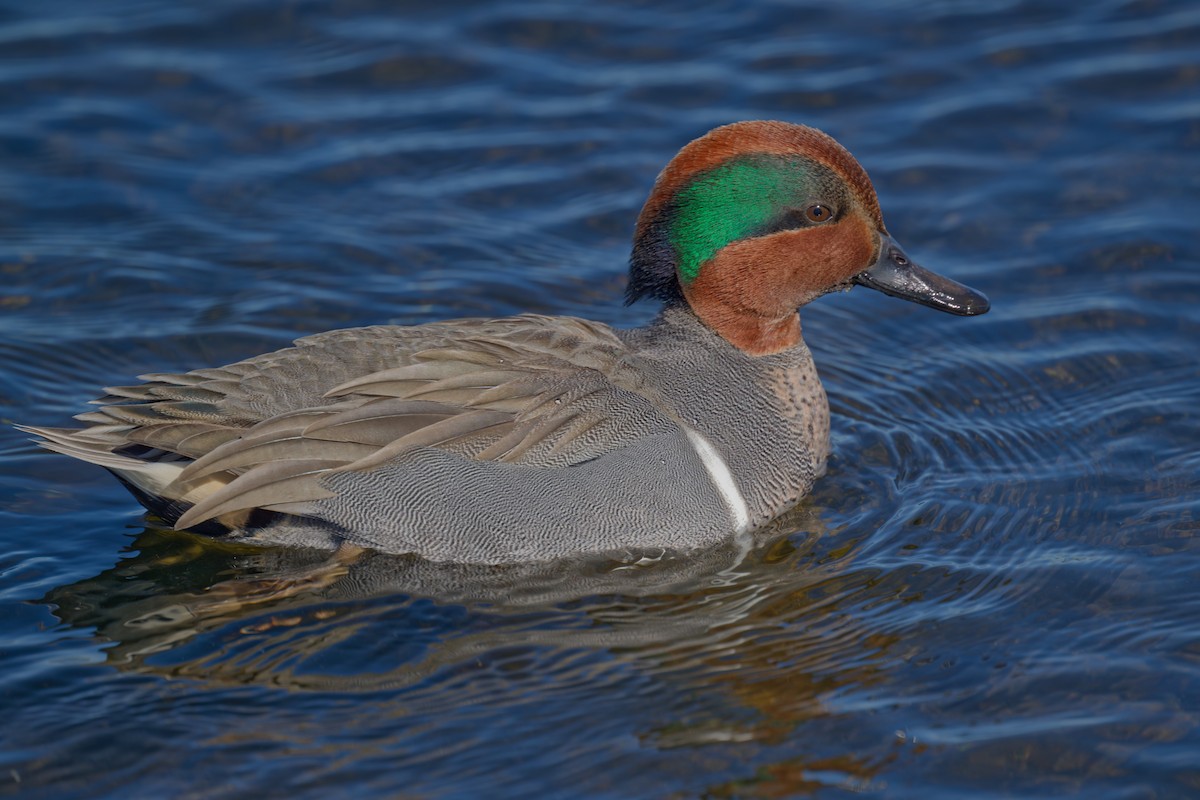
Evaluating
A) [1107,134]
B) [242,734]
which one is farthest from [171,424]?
[1107,134]

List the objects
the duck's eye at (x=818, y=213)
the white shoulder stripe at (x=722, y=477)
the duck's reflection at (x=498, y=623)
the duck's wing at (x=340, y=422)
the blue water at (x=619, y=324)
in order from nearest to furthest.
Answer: the blue water at (x=619, y=324)
the duck's reflection at (x=498, y=623)
the duck's wing at (x=340, y=422)
the white shoulder stripe at (x=722, y=477)
the duck's eye at (x=818, y=213)

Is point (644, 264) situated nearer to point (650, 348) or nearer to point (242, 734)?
point (650, 348)

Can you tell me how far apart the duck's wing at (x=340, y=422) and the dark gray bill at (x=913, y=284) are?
55.1 inches

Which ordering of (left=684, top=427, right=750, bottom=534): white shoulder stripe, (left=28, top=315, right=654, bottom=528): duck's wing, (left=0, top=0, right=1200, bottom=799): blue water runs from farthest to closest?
(left=684, top=427, right=750, bottom=534): white shoulder stripe → (left=28, top=315, right=654, bottom=528): duck's wing → (left=0, top=0, right=1200, bottom=799): blue water

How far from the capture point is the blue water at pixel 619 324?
19.2 ft

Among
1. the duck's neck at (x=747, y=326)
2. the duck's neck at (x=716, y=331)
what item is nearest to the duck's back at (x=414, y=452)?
the duck's neck at (x=716, y=331)

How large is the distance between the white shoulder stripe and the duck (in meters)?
0.01

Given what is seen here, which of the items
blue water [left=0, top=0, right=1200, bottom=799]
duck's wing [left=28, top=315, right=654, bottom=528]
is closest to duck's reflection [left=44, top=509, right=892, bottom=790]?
blue water [left=0, top=0, right=1200, bottom=799]

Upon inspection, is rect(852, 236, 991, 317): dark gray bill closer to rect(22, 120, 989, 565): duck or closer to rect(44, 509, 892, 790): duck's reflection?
rect(22, 120, 989, 565): duck

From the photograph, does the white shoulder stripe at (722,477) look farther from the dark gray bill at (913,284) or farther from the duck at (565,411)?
the dark gray bill at (913,284)

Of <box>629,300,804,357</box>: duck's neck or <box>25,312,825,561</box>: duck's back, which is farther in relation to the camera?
<box>629,300,804,357</box>: duck's neck

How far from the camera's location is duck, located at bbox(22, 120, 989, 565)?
6684 mm

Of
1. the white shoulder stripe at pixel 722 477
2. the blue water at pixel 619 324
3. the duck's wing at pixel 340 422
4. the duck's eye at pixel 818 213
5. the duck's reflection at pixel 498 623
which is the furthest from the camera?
the duck's eye at pixel 818 213

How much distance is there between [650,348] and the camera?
736cm
